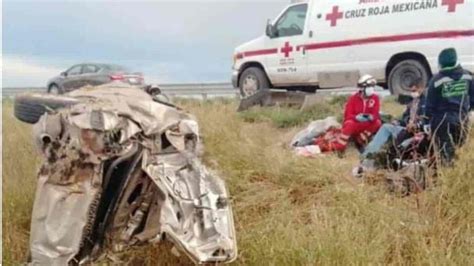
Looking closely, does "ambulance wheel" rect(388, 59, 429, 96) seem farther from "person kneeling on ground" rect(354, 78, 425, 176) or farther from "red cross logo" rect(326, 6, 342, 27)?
"person kneeling on ground" rect(354, 78, 425, 176)

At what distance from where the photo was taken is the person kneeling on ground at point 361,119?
755 centimetres

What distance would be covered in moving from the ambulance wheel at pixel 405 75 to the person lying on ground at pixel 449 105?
3770 millimetres

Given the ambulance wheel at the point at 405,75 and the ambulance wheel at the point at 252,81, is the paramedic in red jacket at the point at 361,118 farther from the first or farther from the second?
the ambulance wheel at the point at 252,81

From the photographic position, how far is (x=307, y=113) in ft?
32.3

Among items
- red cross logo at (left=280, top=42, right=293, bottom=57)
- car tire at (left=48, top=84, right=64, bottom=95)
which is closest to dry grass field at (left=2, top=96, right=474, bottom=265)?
car tire at (left=48, top=84, right=64, bottom=95)

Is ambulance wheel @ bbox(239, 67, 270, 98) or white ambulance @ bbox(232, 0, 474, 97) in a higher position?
white ambulance @ bbox(232, 0, 474, 97)

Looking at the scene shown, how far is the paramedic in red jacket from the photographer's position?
299 inches

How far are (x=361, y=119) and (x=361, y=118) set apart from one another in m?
0.01

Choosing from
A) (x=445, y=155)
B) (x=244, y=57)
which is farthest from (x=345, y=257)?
(x=244, y=57)

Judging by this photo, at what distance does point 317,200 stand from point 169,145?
1.71 metres

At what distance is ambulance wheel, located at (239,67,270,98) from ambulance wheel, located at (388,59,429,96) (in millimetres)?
2671

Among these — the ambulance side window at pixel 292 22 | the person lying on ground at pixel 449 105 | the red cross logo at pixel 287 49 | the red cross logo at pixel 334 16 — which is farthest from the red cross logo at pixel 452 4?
the person lying on ground at pixel 449 105

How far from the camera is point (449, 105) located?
227 inches

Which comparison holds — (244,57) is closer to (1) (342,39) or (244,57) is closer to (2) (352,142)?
(1) (342,39)
